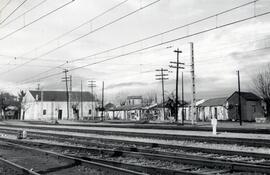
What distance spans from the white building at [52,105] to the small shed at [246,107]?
46.5 m

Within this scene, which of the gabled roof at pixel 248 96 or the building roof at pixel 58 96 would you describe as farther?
the building roof at pixel 58 96

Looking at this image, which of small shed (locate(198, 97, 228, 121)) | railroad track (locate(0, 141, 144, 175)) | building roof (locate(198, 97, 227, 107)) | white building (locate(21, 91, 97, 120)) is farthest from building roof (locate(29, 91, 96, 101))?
railroad track (locate(0, 141, 144, 175))

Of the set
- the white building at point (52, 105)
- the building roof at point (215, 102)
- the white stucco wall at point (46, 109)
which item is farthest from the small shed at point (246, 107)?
the white stucco wall at point (46, 109)

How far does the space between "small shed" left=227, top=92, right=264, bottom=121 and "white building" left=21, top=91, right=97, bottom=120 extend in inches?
1831

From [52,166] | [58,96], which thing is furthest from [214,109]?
[52,166]

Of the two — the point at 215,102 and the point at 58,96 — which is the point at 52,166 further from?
the point at 58,96

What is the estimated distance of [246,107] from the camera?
8162 centimetres

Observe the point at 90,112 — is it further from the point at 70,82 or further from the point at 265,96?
the point at 265,96

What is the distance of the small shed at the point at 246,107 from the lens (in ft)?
259

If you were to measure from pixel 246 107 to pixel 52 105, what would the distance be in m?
61.8

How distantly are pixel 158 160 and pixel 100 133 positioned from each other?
723 inches

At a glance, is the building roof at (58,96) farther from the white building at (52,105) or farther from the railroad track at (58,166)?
the railroad track at (58,166)

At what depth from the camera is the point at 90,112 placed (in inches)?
4680

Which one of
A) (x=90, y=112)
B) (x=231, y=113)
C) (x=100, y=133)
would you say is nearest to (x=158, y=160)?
(x=100, y=133)
